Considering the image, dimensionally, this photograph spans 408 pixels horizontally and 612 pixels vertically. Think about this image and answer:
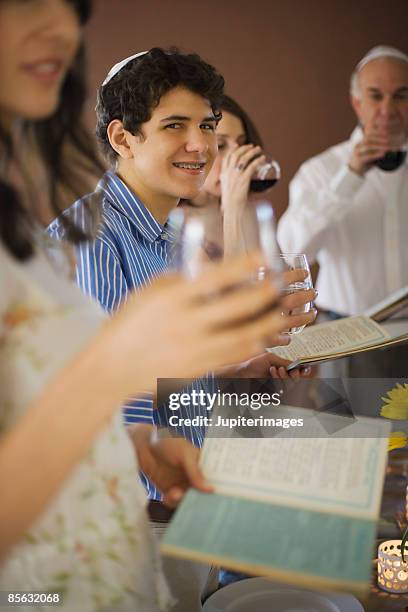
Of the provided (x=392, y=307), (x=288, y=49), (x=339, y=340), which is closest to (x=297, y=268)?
(x=339, y=340)

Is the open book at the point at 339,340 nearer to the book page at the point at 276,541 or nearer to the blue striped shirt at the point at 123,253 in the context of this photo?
the blue striped shirt at the point at 123,253

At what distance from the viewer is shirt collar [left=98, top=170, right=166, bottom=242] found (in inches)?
35.4

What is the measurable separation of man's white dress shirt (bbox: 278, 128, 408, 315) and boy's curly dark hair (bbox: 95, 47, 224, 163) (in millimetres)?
1033

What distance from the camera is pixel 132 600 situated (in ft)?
1.77

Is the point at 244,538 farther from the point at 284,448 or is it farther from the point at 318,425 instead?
the point at 318,425

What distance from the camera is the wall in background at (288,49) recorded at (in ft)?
6.81

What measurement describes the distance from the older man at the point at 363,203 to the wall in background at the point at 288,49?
25 centimetres

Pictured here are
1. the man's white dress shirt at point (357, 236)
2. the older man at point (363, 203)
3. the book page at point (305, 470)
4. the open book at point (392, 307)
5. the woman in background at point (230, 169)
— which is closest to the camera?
the book page at point (305, 470)

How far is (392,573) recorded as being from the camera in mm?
862

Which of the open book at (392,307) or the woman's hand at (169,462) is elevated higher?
the woman's hand at (169,462)

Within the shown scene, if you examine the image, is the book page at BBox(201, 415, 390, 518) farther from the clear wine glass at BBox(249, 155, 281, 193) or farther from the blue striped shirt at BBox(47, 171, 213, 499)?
the clear wine glass at BBox(249, 155, 281, 193)

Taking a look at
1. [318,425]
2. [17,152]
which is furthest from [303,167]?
[17,152]

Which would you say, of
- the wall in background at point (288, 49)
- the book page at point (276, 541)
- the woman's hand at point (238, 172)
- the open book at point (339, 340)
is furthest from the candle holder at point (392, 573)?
the wall in background at point (288, 49)

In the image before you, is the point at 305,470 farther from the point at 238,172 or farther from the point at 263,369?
the point at 238,172
